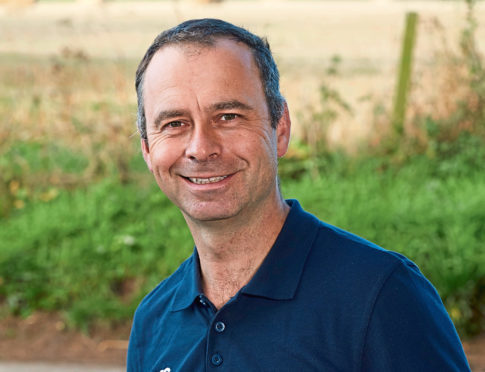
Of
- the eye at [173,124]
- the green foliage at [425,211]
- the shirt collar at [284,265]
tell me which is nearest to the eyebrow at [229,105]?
the eye at [173,124]

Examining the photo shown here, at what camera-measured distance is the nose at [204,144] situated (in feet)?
6.08

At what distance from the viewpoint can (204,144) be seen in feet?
6.09

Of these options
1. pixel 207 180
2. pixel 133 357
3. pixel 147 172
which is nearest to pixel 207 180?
pixel 207 180

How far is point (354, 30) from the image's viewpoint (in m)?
11.6

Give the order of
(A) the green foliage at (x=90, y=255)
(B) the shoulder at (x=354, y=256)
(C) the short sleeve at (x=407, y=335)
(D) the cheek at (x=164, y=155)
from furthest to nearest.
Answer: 1. (A) the green foliage at (x=90, y=255)
2. (D) the cheek at (x=164, y=155)
3. (B) the shoulder at (x=354, y=256)
4. (C) the short sleeve at (x=407, y=335)

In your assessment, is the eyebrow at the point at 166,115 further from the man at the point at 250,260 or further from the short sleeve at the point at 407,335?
the short sleeve at the point at 407,335

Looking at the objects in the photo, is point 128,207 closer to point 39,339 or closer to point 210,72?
point 39,339

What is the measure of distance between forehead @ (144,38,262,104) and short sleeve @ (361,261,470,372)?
653 mm

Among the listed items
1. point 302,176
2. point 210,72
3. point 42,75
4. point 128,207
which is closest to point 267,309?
point 210,72

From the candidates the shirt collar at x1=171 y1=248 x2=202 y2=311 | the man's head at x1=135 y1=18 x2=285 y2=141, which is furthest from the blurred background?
the man's head at x1=135 y1=18 x2=285 y2=141

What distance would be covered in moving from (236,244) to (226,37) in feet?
1.87

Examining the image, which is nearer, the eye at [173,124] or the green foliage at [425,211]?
the eye at [173,124]

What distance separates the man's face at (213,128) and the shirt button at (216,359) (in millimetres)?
362

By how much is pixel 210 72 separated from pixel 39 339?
382 centimetres
